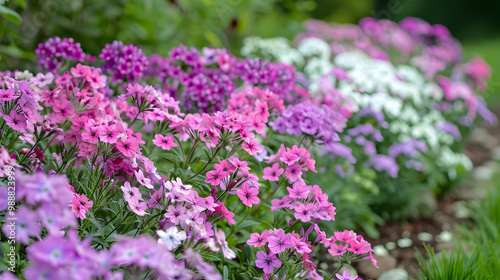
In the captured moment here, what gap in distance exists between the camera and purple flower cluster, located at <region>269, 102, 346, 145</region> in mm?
2047

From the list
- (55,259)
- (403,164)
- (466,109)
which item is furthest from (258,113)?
(466,109)

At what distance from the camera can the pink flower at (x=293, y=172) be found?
6.01 ft

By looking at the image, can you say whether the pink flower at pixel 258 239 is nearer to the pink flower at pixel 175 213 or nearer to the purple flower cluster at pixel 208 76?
the pink flower at pixel 175 213

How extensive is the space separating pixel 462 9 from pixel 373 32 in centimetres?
1013

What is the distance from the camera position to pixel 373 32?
18.1ft

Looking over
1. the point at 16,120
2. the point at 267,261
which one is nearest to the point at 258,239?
the point at 267,261

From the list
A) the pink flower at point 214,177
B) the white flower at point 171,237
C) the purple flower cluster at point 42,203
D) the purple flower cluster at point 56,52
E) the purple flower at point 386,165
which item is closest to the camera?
the purple flower cluster at point 42,203

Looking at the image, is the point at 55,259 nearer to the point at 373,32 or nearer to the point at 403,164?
the point at 403,164

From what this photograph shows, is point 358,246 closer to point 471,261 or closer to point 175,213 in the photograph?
point 175,213

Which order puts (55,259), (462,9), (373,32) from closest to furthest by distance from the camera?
(55,259) → (373,32) → (462,9)

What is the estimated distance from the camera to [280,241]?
5.39ft

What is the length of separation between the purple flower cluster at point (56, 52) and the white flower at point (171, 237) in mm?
1170

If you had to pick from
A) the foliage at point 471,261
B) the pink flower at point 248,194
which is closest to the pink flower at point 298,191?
the pink flower at point 248,194

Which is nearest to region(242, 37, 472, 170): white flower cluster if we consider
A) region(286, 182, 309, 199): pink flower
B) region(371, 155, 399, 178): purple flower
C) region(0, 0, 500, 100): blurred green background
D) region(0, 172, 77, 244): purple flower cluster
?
region(371, 155, 399, 178): purple flower
